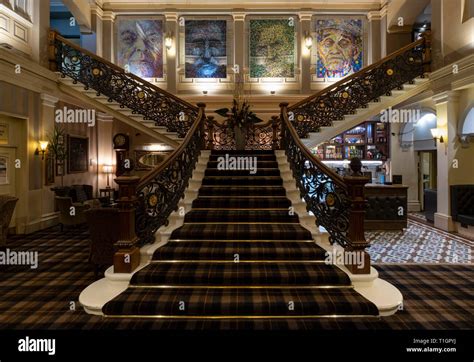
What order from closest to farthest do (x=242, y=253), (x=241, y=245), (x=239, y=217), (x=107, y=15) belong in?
1. (x=242, y=253)
2. (x=241, y=245)
3. (x=239, y=217)
4. (x=107, y=15)

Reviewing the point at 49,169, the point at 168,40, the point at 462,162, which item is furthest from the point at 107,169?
the point at 462,162

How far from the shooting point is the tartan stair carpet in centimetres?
304

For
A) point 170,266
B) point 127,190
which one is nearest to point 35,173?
point 127,190

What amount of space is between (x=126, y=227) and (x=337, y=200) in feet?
8.86

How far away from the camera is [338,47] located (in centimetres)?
1044

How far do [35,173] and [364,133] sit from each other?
34.0 ft

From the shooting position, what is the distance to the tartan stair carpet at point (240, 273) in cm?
304

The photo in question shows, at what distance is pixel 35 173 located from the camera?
23.1 ft

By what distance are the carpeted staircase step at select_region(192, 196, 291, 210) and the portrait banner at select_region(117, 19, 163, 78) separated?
6.94 metres

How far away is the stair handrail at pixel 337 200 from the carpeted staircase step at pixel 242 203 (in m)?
0.40

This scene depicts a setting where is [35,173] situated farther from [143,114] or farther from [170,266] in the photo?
[170,266]

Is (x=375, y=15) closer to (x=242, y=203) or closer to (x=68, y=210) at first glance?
(x=242, y=203)

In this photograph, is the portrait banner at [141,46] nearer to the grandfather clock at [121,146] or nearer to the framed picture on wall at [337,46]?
the grandfather clock at [121,146]

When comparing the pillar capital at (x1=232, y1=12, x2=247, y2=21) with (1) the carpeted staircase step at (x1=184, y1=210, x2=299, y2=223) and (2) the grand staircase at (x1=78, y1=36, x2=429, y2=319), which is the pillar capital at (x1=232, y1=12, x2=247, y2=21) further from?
(1) the carpeted staircase step at (x1=184, y1=210, x2=299, y2=223)
